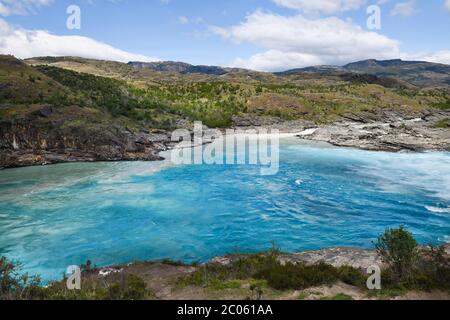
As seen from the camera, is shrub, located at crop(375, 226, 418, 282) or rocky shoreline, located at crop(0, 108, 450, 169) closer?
shrub, located at crop(375, 226, 418, 282)

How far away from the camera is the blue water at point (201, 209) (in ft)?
66.5

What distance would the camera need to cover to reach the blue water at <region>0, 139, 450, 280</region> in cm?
2027

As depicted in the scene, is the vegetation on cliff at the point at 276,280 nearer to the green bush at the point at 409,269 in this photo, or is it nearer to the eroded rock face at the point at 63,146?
the green bush at the point at 409,269

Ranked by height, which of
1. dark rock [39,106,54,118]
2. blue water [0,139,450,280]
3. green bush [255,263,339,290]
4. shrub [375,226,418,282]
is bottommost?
blue water [0,139,450,280]

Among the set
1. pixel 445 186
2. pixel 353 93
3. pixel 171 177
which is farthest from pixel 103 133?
pixel 353 93

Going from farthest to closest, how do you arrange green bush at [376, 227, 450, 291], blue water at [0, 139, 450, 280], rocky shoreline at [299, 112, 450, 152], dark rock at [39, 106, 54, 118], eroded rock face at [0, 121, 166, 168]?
rocky shoreline at [299, 112, 450, 152] → dark rock at [39, 106, 54, 118] → eroded rock face at [0, 121, 166, 168] → blue water at [0, 139, 450, 280] → green bush at [376, 227, 450, 291]

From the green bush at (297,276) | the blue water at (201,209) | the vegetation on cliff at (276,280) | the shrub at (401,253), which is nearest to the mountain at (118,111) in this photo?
the blue water at (201,209)

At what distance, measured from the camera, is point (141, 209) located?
87.1ft

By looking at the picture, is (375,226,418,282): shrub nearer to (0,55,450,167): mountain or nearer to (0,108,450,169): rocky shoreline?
(0,108,450,169): rocky shoreline

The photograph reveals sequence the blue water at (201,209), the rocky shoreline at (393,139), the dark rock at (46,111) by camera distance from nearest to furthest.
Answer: the blue water at (201,209)
the dark rock at (46,111)
the rocky shoreline at (393,139)

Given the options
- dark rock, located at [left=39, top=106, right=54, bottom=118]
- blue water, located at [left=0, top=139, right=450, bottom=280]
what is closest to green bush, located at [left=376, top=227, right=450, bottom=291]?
blue water, located at [left=0, top=139, right=450, bottom=280]

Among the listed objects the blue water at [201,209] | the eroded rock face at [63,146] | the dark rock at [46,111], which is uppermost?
the dark rock at [46,111]

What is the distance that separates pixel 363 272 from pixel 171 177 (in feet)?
81.0
